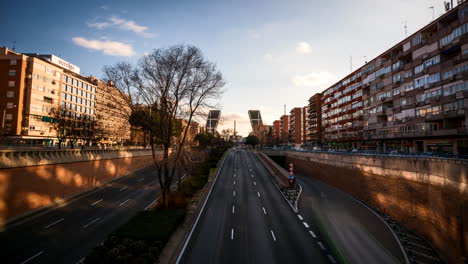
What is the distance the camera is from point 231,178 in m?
42.6

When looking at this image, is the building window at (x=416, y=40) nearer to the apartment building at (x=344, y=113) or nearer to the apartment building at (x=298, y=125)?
the apartment building at (x=344, y=113)

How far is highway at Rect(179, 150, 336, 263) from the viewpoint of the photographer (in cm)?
1409

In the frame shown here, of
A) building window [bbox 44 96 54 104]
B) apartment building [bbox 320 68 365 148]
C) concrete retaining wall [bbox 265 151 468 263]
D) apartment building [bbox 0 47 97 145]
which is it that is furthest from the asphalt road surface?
building window [bbox 44 96 54 104]

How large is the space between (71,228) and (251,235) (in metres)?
15.7

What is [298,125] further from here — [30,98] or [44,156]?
[44,156]

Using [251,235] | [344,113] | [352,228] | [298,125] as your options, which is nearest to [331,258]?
[251,235]

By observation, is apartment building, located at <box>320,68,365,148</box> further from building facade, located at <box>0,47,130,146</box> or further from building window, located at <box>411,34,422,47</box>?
building facade, located at <box>0,47,130,146</box>

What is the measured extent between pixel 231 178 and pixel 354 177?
68.3ft

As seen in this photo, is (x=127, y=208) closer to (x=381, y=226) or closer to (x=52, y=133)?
(x=381, y=226)

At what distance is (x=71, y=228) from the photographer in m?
19.6

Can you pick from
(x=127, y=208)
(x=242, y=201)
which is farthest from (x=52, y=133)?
(x=242, y=201)

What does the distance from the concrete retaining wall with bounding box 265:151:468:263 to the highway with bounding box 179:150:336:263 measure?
851 centimetres

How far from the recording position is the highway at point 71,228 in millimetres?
15064

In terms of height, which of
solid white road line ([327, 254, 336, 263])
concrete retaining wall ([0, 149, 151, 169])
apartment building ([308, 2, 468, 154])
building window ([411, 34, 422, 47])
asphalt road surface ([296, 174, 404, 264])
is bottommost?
asphalt road surface ([296, 174, 404, 264])
